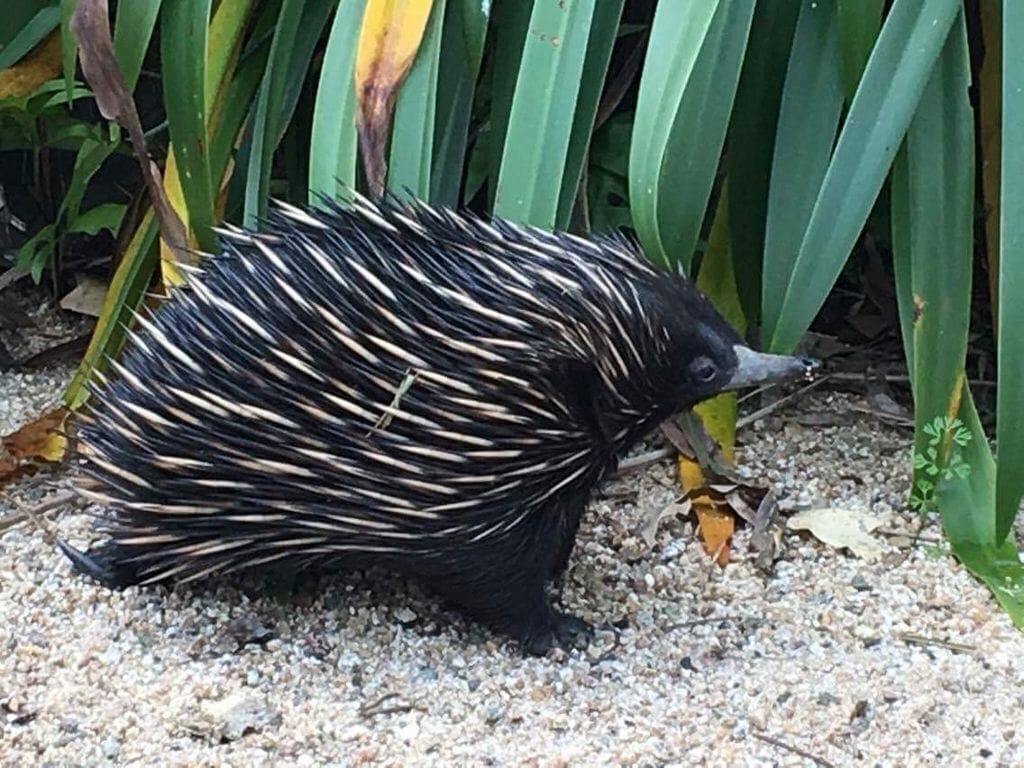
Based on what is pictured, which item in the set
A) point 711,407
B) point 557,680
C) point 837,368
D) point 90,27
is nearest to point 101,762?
point 557,680

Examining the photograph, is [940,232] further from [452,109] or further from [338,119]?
[338,119]

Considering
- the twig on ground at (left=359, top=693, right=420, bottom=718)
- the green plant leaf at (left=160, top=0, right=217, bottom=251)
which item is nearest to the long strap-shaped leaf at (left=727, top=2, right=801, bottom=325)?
the green plant leaf at (left=160, top=0, right=217, bottom=251)

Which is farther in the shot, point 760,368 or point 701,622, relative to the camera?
point 701,622

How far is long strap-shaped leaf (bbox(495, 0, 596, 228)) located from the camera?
6.98ft

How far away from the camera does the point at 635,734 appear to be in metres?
1.90

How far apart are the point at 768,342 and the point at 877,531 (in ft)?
1.33

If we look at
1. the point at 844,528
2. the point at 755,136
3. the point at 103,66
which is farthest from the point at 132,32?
the point at 844,528

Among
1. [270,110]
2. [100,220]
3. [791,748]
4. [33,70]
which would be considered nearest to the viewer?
[791,748]

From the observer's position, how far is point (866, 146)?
6.93 ft

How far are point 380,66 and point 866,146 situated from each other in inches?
27.3

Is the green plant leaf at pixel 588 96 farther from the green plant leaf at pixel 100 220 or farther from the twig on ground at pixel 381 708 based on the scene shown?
the green plant leaf at pixel 100 220

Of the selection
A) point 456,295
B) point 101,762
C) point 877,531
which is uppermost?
point 456,295

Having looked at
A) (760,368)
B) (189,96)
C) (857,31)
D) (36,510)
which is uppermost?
(857,31)

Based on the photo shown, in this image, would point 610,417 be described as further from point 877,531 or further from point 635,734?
point 877,531
